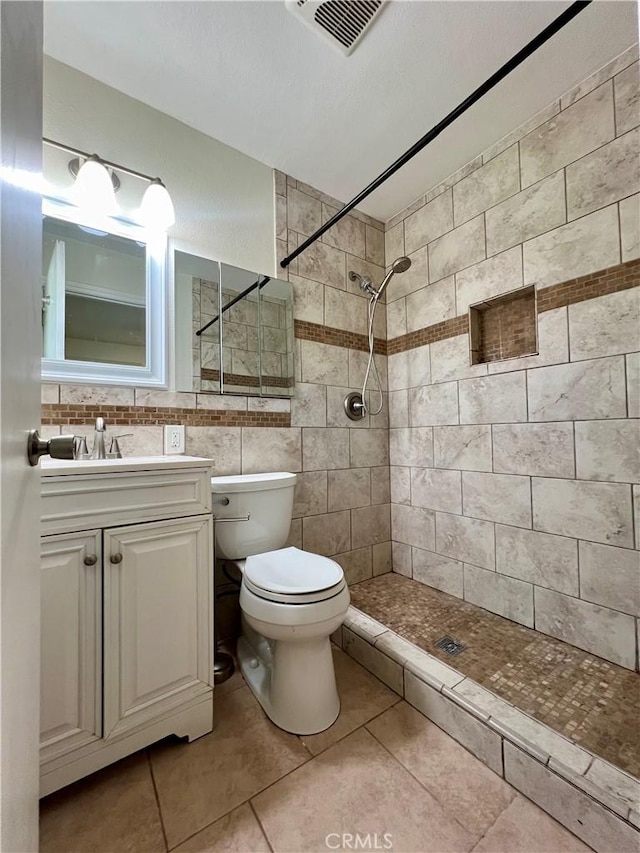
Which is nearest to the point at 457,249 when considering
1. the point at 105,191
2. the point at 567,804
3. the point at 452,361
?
the point at 452,361

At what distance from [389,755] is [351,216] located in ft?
8.46

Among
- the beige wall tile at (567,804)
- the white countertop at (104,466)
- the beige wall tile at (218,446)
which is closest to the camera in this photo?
the beige wall tile at (567,804)

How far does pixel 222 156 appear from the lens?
5.71 ft

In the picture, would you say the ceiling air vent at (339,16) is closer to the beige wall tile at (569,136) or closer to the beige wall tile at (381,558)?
the beige wall tile at (569,136)

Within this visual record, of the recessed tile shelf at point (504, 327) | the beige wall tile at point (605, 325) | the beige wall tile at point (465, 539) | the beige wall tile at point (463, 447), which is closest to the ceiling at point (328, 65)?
the recessed tile shelf at point (504, 327)

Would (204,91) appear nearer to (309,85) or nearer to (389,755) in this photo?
(309,85)

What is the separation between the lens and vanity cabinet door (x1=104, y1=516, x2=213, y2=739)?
38.5 inches

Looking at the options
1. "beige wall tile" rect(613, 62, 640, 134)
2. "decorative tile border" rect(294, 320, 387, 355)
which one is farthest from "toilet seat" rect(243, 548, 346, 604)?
"beige wall tile" rect(613, 62, 640, 134)

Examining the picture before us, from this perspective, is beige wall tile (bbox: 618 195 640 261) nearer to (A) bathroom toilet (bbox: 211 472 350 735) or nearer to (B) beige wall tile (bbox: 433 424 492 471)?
(B) beige wall tile (bbox: 433 424 492 471)

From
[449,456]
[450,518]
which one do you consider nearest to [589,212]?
[449,456]

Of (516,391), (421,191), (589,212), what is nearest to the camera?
(589,212)

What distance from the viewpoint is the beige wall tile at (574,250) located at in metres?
1.40

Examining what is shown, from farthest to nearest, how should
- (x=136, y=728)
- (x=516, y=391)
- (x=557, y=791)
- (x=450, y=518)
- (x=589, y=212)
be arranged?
(x=450, y=518) < (x=516, y=391) < (x=589, y=212) < (x=136, y=728) < (x=557, y=791)

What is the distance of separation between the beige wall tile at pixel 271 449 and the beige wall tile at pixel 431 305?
1.01 meters
